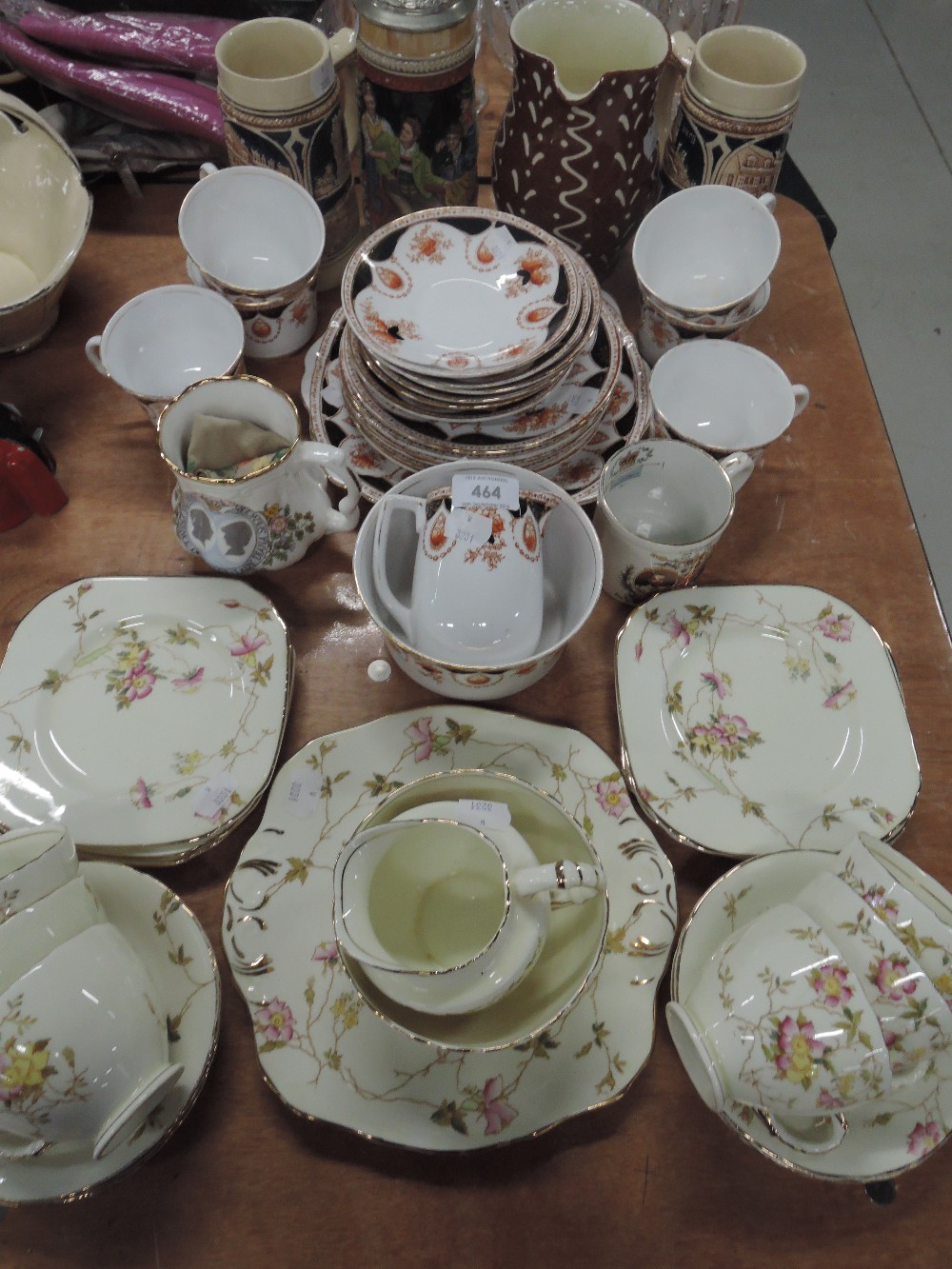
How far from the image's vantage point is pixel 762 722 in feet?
2.15

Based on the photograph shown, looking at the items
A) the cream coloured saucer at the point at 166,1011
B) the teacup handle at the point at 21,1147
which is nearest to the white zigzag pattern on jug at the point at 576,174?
the cream coloured saucer at the point at 166,1011

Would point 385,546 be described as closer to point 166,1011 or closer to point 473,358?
point 473,358

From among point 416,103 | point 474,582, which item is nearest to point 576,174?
point 416,103

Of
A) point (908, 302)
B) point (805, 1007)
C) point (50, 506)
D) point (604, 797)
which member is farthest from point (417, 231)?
point (908, 302)

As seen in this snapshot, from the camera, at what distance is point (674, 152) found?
81 centimetres

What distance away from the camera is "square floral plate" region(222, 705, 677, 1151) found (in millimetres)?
501

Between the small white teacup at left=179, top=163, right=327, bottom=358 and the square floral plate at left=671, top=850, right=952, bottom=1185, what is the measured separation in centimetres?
62

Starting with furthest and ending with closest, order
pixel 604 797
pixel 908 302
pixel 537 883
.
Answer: pixel 908 302
pixel 604 797
pixel 537 883

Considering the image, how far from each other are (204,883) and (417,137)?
666 mm

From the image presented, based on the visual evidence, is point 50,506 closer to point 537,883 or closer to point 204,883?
point 204,883

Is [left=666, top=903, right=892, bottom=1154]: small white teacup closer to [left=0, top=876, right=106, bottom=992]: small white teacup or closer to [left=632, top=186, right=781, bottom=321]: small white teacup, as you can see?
[left=0, top=876, right=106, bottom=992]: small white teacup

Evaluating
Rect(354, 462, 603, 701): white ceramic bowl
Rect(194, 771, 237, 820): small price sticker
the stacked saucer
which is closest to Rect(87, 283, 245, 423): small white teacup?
the stacked saucer

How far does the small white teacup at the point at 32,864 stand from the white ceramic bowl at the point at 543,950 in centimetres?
17

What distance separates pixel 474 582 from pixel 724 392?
1.17 feet
